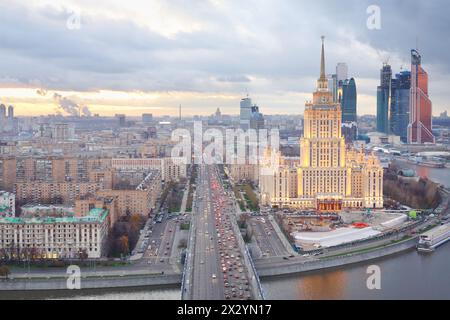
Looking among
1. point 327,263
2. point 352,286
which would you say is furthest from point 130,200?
point 352,286

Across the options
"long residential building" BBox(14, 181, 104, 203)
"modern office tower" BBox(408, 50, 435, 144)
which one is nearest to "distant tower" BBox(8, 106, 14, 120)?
"modern office tower" BBox(408, 50, 435, 144)

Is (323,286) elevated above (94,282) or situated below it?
below

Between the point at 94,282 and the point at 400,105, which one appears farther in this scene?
the point at 400,105

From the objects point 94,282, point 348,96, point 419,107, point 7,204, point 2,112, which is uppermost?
point 348,96

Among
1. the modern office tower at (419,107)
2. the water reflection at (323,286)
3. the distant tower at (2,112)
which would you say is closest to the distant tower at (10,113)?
the distant tower at (2,112)

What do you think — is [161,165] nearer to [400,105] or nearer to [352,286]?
[352,286]

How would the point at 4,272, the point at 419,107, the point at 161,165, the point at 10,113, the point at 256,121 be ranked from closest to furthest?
the point at 4,272
the point at 161,165
the point at 256,121
the point at 419,107
the point at 10,113
